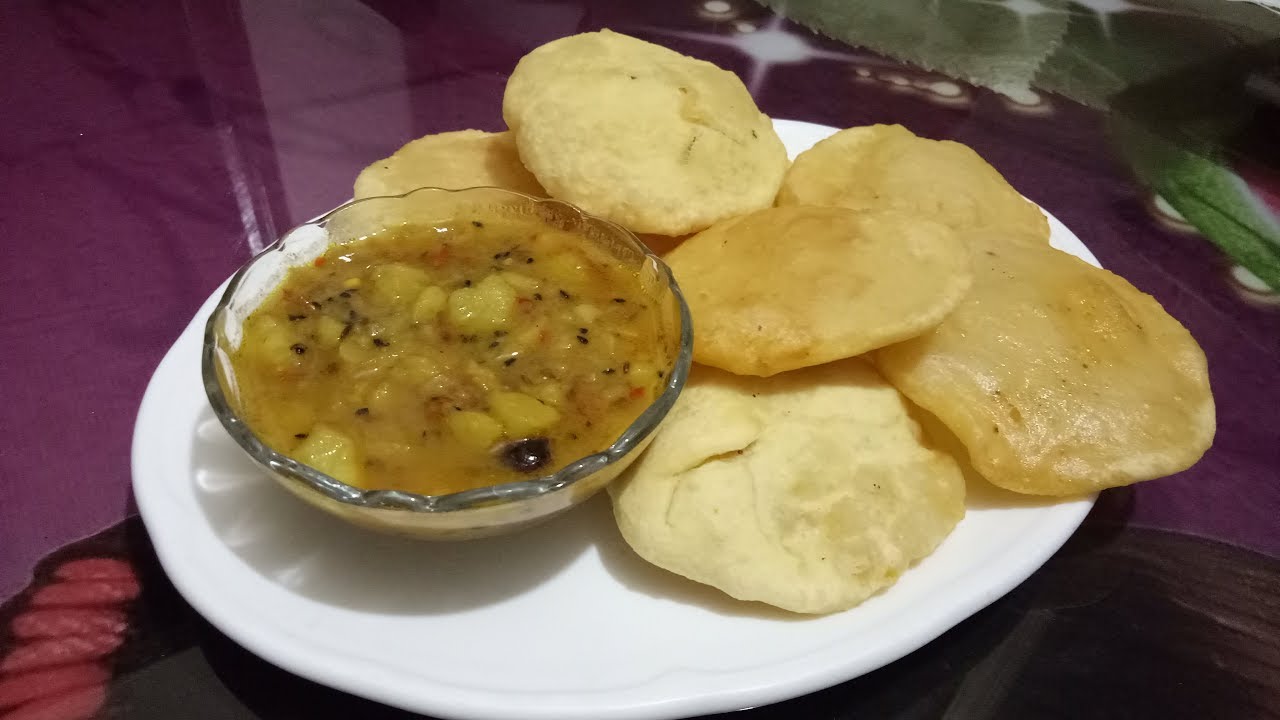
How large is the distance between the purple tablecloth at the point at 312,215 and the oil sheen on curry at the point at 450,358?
49 cm

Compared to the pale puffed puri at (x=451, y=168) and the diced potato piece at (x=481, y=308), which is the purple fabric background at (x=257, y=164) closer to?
the diced potato piece at (x=481, y=308)

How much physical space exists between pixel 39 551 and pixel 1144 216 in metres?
3.73

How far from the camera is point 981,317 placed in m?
2.01

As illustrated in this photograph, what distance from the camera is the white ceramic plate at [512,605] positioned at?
4.92ft

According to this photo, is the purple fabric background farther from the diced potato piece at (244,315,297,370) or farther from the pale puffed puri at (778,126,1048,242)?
the pale puffed puri at (778,126,1048,242)

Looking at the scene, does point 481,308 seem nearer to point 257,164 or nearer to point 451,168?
point 451,168

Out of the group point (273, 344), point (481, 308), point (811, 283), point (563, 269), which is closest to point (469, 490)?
point (481, 308)

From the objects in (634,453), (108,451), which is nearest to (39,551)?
(108,451)

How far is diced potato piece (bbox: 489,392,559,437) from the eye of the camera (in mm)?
1681

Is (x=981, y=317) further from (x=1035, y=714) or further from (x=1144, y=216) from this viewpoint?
(x=1144, y=216)

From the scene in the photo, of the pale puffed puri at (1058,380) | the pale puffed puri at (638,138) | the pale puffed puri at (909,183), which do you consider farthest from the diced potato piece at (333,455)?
the pale puffed puri at (909,183)

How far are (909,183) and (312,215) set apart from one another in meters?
2.16

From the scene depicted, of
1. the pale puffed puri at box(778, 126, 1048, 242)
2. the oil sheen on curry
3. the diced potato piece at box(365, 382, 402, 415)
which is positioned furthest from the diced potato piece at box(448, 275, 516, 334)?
the pale puffed puri at box(778, 126, 1048, 242)

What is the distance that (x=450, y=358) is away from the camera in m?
1.83
